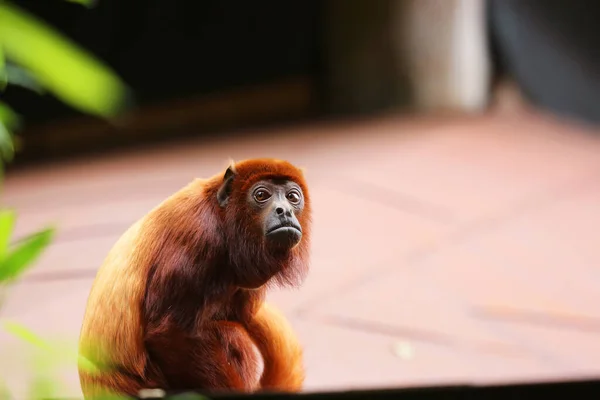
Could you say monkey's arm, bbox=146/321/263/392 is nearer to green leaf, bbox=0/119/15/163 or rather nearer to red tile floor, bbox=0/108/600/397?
red tile floor, bbox=0/108/600/397

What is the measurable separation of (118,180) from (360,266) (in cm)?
58

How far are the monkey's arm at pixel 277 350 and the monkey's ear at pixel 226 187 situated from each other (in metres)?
0.15

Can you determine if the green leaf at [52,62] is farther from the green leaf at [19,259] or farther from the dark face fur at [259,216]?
the dark face fur at [259,216]

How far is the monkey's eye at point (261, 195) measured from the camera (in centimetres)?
94

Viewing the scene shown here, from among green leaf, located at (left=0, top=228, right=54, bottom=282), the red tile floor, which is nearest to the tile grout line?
the red tile floor

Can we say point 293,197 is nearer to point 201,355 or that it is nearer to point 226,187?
point 226,187

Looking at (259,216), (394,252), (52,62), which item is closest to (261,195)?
(259,216)

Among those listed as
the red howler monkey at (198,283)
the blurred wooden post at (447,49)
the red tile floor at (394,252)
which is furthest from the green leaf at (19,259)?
the blurred wooden post at (447,49)

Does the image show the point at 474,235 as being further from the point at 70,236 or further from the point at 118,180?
the point at 70,236

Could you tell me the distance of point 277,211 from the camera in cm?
93

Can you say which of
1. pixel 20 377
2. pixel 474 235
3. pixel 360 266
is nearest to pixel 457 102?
pixel 474 235

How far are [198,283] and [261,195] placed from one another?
13cm

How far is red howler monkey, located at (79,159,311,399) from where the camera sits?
2.98ft

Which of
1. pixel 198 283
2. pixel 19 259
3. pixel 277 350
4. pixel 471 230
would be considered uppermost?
pixel 19 259
